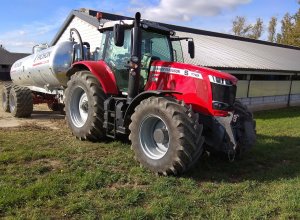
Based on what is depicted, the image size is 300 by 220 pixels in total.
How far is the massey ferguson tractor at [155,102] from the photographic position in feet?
18.9

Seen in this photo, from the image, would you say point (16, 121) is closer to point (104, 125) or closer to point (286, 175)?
point (104, 125)

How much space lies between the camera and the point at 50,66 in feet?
33.3

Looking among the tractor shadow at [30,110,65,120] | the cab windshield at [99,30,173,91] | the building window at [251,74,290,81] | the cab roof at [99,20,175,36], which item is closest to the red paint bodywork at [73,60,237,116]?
the cab windshield at [99,30,173,91]

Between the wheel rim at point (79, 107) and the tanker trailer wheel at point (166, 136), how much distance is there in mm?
2309

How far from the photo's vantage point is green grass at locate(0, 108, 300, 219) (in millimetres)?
4570

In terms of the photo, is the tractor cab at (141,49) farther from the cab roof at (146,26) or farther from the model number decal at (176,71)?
the model number decal at (176,71)

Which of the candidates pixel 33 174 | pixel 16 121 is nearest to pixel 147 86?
pixel 33 174

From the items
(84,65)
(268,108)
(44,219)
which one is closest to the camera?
(44,219)

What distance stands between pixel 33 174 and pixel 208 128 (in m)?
2.94

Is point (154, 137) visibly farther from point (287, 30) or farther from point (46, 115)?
point (287, 30)

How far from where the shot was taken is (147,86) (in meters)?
7.04

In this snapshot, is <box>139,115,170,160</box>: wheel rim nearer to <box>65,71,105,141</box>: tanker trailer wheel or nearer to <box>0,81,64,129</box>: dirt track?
<box>65,71,105,141</box>: tanker trailer wheel

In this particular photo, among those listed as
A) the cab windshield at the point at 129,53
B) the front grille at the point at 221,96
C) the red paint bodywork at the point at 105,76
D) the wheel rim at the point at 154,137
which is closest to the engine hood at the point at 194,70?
the front grille at the point at 221,96

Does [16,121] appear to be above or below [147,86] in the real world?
below
